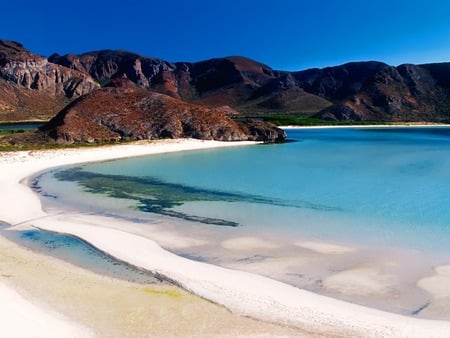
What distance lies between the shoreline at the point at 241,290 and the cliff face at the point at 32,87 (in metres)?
133

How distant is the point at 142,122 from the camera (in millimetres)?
67125

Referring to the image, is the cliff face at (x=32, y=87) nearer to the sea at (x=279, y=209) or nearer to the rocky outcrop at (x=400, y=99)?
the rocky outcrop at (x=400, y=99)

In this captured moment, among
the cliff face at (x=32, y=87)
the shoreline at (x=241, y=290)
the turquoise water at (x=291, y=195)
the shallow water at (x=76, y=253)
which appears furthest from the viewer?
the cliff face at (x=32, y=87)

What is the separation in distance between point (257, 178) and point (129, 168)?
1240cm

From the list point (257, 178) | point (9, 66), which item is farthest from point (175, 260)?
point (9, 66)

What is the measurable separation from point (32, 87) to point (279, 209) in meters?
184

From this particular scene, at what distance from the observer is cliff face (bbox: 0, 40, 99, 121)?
149250 mm

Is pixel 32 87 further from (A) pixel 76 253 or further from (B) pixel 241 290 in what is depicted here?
(B) pixel 241 290

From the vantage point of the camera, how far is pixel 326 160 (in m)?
43.5

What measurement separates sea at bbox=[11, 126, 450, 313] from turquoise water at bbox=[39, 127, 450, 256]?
0.17 feet

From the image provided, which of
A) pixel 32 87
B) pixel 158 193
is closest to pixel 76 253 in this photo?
pixel 158 193

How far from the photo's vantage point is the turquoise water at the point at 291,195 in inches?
659

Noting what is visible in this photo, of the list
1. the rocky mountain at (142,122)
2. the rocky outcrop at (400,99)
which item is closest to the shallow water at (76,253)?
the rocky mountain at (142,122)

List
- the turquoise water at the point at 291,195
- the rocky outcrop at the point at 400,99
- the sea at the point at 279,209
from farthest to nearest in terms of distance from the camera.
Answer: the rocky outcrop at the point at 400,99, the turquoise water at the point at 291,195, the sea at the point at 279,209
